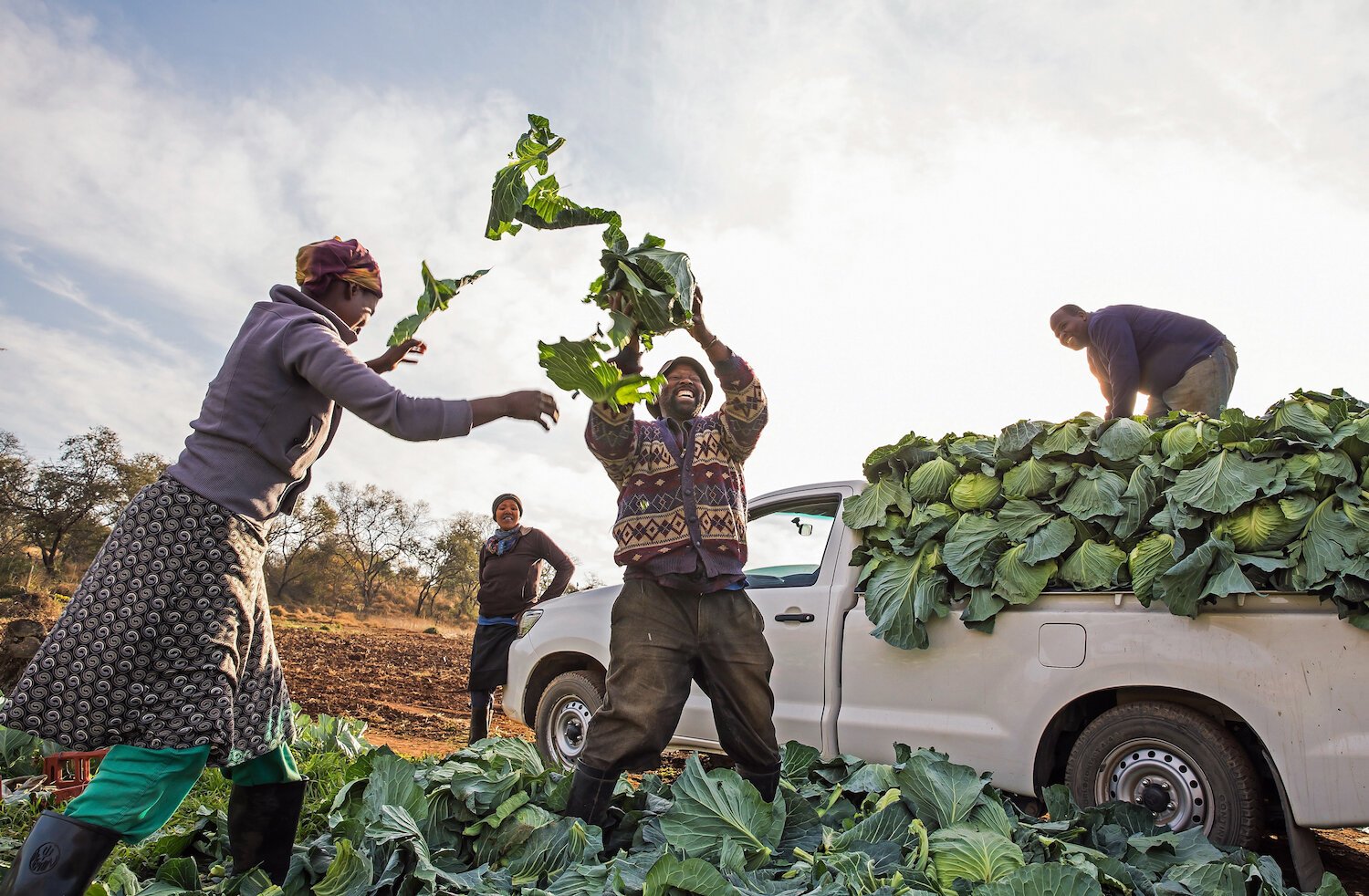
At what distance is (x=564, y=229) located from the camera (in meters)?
3.38

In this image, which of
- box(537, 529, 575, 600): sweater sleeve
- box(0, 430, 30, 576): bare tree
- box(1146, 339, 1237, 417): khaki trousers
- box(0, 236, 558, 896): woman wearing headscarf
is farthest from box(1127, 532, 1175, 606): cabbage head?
box(0, 430, 30, 576): bare tree

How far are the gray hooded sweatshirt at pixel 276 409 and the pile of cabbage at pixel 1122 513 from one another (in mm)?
2898

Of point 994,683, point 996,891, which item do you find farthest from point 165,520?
point 994,683

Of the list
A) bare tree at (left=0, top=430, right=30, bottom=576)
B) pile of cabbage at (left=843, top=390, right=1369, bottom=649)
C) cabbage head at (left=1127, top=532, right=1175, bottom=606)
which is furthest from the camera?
bare tree at (left=0, top=430, right=30, bottom=576)

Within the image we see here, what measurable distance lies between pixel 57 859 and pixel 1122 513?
4133 mm

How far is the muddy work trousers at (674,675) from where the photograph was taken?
10.7ft

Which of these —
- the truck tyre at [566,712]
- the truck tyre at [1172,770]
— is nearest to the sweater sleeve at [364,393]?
the truck tyre at [1172,770]

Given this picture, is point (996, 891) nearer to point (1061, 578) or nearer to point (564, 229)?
point (1061, 578)

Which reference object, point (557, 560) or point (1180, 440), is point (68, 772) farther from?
point (1180, 440)

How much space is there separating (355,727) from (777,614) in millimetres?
2648

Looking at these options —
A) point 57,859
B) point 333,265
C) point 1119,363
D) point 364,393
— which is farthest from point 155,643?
point 1119,363

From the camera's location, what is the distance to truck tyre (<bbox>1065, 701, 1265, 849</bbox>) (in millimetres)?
3744

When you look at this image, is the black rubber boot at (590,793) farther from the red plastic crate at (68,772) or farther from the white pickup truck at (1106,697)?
the red plastic crate at (68,772)

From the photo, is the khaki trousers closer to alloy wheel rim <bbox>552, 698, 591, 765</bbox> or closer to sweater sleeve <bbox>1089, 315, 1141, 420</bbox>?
sweater sleeve <bbox>1089, 315, 1141, 420</bbox>
